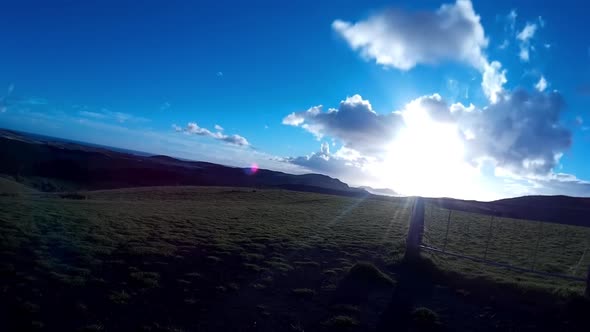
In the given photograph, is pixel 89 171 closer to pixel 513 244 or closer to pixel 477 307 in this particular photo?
pixel 513 244

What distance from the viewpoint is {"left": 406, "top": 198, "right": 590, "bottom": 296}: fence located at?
11.2 m

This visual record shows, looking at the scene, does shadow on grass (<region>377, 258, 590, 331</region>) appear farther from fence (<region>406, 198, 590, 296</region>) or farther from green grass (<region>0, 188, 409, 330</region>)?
green grass (<region>0, 188, 409, 330</region>)

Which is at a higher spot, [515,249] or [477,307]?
[515,249]

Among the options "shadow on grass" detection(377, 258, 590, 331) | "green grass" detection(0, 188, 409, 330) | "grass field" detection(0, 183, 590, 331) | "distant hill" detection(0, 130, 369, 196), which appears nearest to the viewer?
"grass field" detection(0, 183, 590, 331)

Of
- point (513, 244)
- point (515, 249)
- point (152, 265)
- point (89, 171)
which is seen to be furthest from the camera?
point (89, 171)

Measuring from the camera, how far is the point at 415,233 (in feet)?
37.0

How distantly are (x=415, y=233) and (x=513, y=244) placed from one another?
9.97m

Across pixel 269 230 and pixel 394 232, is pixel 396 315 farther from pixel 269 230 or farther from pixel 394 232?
pixel 394 232

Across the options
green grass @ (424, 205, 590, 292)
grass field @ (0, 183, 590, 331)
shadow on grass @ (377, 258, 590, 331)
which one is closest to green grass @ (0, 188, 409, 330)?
grass field @ (0, 183, 590, 331)

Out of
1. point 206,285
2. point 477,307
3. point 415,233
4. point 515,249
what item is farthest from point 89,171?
point 477,307

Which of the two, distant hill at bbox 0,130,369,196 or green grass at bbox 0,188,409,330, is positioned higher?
green grass at bbox 0,188,409,330

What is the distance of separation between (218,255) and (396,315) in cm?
574

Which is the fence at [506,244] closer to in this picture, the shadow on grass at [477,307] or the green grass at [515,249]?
the green grass at [515,249]

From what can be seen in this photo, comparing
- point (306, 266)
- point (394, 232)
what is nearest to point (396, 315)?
point (306, 266)
